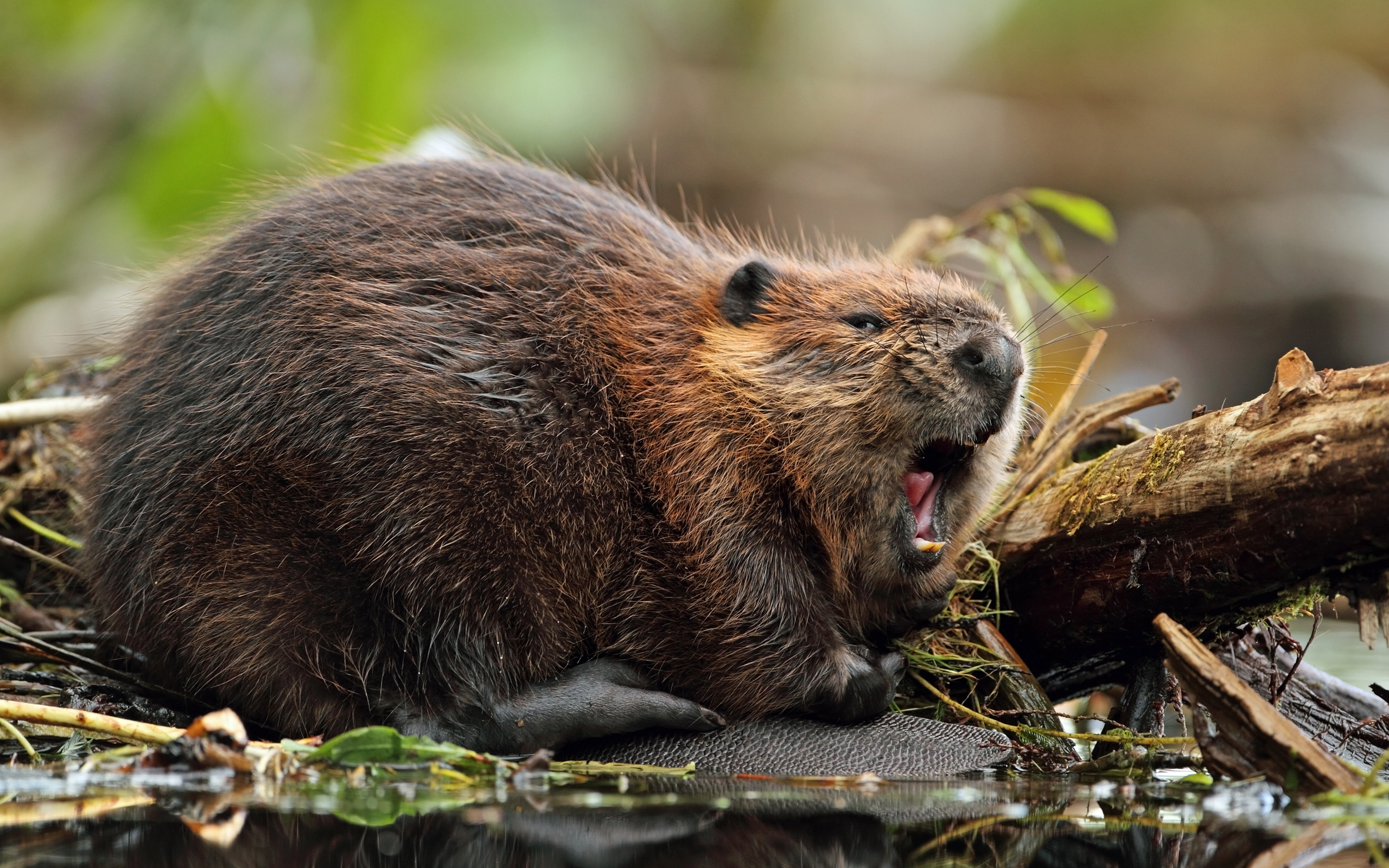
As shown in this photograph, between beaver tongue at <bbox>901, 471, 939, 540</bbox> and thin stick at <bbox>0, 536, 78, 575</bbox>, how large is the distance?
2.52 meters

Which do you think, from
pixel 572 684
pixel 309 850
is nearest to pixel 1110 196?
pixel 572 684

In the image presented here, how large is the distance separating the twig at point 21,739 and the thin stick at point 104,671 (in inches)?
13.5

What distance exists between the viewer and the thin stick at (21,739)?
3098mm

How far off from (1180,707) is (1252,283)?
770cm

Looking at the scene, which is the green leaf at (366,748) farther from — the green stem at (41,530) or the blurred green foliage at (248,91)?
the blurred green foliage at (248,91)

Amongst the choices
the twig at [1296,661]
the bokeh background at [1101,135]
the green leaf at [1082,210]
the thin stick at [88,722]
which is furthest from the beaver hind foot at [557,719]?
the bokeh background at [1101,135]

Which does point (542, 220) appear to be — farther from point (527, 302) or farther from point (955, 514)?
point (955, 514)

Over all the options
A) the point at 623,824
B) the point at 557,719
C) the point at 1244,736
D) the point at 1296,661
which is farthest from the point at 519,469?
the point at 1296,661

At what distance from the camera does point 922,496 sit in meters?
3.77

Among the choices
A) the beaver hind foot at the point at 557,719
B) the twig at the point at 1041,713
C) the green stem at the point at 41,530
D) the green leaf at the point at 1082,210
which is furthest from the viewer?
the green leaf at the point at 1082,210

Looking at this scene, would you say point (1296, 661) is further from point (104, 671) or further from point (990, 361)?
A: point (104, 671)

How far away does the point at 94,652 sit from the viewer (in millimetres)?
3895

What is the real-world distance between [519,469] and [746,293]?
0.93 metres

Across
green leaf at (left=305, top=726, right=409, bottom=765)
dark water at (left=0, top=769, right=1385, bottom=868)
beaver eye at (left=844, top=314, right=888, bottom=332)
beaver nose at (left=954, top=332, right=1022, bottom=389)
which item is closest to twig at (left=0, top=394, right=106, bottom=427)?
dark water at (left=0, top=769, right=1385, bottom=868)
